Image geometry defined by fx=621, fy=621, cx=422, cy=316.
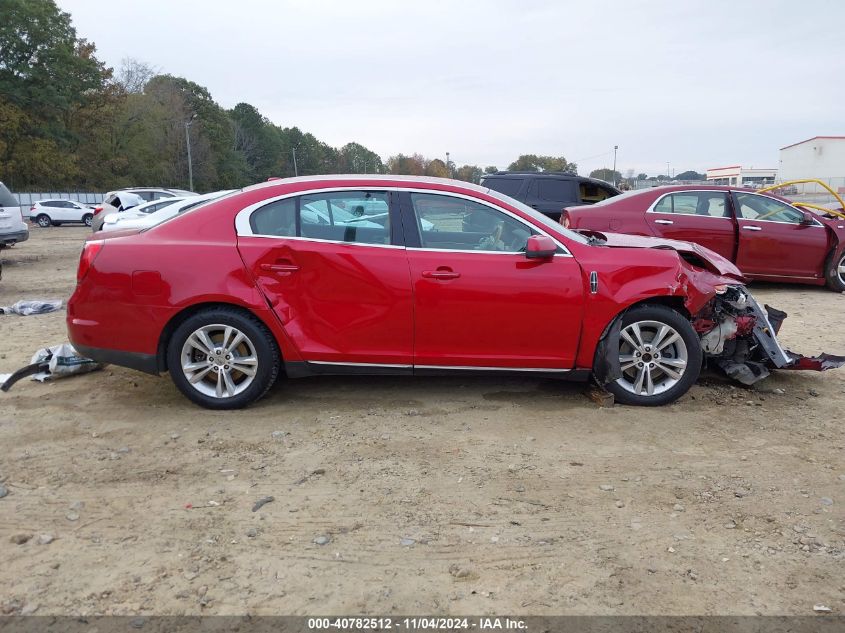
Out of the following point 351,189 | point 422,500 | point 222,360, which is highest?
point 351,189

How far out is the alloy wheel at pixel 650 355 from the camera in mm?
4422

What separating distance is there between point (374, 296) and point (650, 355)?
6.60 feet

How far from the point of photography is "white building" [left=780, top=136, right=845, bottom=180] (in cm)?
A: 6556

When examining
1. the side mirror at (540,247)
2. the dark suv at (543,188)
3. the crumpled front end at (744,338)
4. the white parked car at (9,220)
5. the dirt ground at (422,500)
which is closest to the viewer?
the dirt ground at (422,500)

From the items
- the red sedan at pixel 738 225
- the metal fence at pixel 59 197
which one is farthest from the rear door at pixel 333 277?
the metal fence at pixel 59 197

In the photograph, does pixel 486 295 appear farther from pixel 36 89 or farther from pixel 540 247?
pixel 36 89

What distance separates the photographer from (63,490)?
3.31 m

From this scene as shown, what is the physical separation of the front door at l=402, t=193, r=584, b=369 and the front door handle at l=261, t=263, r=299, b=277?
808mm

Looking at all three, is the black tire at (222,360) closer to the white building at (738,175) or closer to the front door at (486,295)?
the front door at (486,295)

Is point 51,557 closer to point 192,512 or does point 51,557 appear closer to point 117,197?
point 192,512

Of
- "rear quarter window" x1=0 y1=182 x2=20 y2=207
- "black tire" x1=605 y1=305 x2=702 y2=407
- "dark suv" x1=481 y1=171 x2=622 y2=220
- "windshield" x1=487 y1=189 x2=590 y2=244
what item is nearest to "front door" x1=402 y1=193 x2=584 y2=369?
"windshield" x1=487 y1=189 x2=590 y2=244

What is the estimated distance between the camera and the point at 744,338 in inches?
190

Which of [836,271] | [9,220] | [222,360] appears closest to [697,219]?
[836,271]

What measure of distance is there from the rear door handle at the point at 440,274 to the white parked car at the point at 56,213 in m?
31.7
